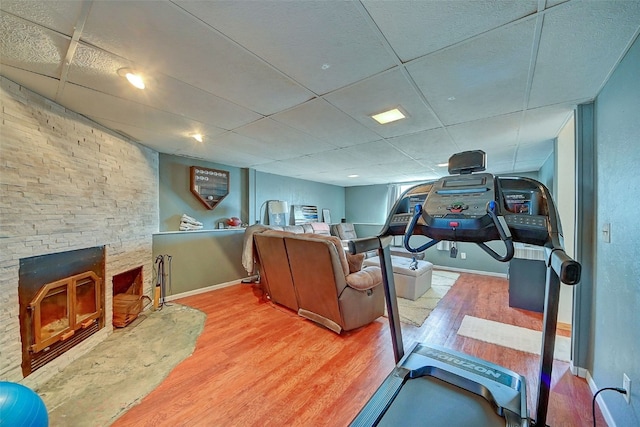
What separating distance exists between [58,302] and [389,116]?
11.1 ft

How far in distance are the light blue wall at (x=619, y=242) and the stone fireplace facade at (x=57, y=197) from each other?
12.4ft

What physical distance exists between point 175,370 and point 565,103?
12.7 ft

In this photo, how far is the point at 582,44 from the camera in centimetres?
130

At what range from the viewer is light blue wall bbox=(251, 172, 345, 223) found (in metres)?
5.29

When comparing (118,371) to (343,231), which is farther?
(343,231)

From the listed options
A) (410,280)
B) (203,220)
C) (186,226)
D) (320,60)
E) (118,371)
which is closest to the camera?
(320,60)

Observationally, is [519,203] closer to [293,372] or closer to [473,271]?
[293,372]

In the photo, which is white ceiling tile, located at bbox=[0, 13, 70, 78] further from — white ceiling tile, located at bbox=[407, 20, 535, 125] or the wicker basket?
the wicker basket

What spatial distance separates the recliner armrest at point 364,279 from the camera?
8.77ft

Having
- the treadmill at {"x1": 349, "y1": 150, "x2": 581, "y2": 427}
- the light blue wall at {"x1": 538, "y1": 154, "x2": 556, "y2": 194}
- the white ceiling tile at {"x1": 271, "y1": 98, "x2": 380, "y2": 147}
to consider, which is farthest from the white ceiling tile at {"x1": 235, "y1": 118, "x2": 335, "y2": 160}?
the light blue wall at {"x1": 538, "y1": 154, "x2": 556, "y2": 194}

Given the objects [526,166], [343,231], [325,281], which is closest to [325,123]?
[325,281]

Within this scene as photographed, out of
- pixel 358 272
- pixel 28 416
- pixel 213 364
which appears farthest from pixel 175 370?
pixel 358 272

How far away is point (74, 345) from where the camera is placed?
223 cm

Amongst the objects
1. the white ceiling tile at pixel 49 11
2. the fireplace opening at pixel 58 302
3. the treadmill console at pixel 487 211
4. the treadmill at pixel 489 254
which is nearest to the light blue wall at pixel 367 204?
the treadmill at pixel 489 254
